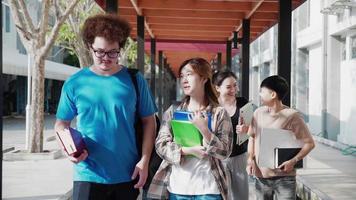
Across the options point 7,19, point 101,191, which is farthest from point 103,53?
point 7,19

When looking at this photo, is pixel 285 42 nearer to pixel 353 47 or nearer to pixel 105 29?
pixel 105 29

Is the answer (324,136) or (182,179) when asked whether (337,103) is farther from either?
(182,179)

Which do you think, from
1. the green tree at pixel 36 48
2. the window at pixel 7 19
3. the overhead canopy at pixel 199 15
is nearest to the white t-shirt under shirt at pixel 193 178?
the overhead canopy at pixel 199 15

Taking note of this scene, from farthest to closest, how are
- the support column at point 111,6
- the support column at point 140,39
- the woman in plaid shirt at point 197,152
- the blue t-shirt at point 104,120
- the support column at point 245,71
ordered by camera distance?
the support column at point 245,71 < the support column at point 140,39 < the support column at point 111,6 < the woman in plaid shirt at point 197,152 < the blue t-shirt at point 104,120

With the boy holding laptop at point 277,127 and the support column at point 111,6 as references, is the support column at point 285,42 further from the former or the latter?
the boy holding laptop at point 277,127

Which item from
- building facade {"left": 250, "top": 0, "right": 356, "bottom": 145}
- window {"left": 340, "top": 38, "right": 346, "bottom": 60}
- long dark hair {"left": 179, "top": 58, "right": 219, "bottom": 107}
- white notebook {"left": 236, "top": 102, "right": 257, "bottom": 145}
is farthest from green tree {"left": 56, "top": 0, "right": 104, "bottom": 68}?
long dark hair {"left": 179, "top": 58, "right": 219, "bottom": 107}

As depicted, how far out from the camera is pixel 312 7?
18469mm

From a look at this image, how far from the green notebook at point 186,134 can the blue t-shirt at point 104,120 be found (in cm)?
28

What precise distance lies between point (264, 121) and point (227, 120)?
1.12 meters

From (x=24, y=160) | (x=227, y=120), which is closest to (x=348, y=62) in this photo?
(x=24, y=160)

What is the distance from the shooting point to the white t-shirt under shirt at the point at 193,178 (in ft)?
10.3

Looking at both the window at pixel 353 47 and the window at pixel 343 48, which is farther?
the window at pixel 343 48

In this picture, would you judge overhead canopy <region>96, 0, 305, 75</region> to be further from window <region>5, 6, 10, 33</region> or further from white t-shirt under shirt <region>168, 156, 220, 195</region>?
window <region>5, 6, 10, 33</region>

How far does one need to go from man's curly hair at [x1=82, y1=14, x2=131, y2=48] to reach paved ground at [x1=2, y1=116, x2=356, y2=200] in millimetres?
4433
